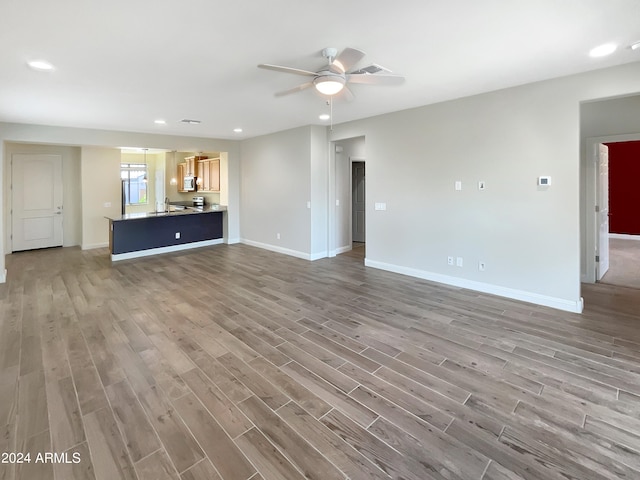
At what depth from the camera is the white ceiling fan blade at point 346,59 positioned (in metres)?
2.54

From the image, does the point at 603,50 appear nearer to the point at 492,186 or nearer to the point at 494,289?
the point at 492,186

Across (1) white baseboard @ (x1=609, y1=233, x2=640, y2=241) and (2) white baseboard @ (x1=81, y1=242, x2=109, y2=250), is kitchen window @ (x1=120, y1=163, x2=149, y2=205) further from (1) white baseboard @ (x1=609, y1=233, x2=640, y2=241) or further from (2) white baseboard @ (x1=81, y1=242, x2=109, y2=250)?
(1) white baseboard @ (x1=609, y1=233, x2=640, y2=241)

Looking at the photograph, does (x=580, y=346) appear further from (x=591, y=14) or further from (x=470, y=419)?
(x=591, y=14)

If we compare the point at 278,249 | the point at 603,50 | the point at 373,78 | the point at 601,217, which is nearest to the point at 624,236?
the point at 601,217

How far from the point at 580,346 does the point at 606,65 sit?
9.33ft

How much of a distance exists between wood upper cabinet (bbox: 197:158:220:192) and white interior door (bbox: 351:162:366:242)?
12.2 feet

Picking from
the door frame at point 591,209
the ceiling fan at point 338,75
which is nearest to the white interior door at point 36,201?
the ceiling fan at point 338,75

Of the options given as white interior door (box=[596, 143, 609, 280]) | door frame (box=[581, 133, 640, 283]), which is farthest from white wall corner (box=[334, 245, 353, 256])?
white interior door (box=[596, 143, 609, 280])

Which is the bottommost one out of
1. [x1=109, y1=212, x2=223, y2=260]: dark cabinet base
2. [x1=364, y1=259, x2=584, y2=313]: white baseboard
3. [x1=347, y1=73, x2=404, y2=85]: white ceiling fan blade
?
[x1=364, y1=259, x2=584, y2=313]: white baseboard

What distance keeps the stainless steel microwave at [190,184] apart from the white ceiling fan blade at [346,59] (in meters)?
7.68

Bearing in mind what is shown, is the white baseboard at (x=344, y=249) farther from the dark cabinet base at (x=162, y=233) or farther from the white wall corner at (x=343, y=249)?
the dark cabinet base at (x=162, y=233)

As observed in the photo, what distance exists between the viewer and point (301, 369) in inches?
104

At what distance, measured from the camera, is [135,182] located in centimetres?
1052

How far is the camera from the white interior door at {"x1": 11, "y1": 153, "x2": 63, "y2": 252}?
727cm
